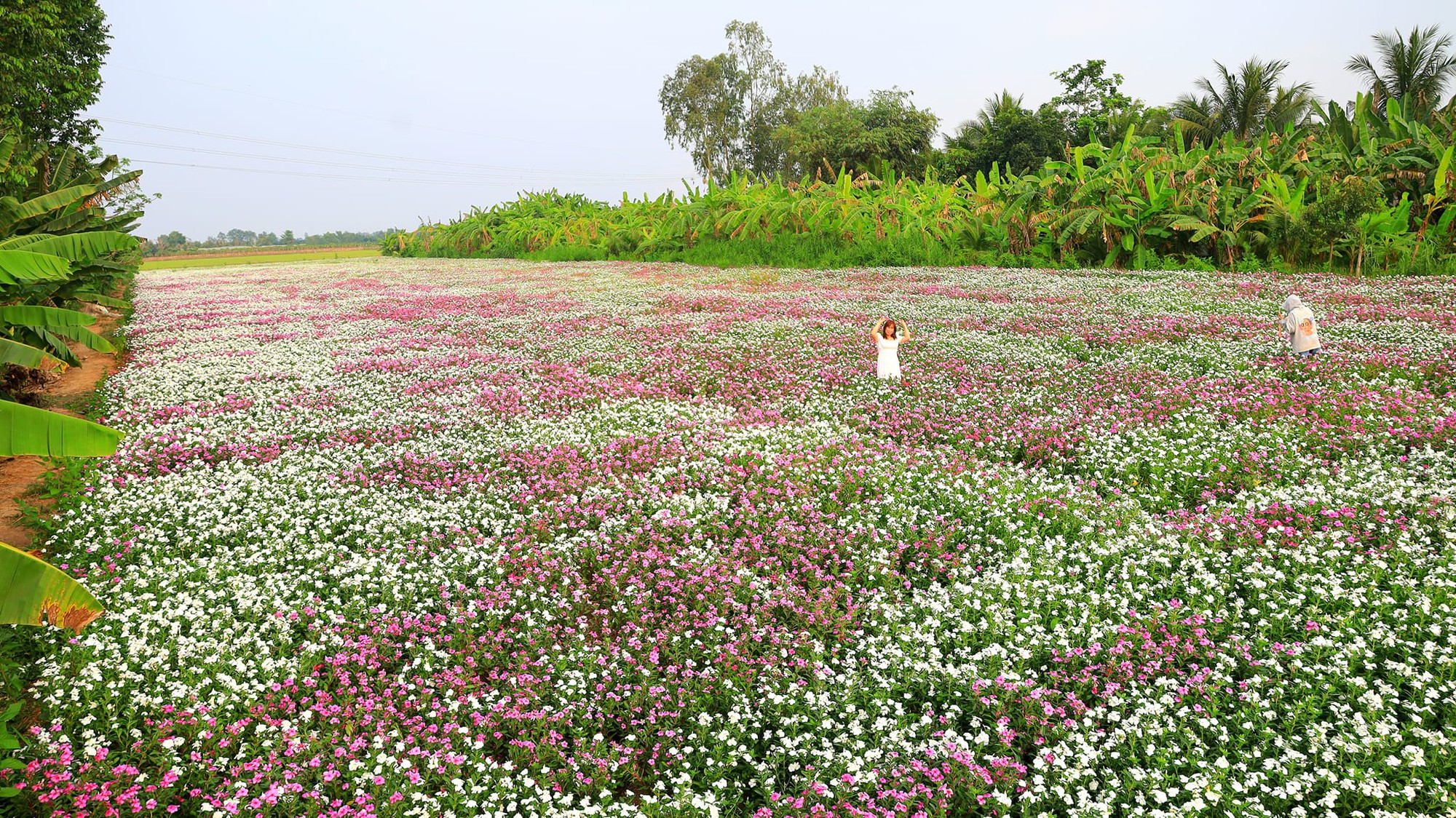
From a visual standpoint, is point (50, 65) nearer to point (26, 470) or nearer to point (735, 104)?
point (26, 470)

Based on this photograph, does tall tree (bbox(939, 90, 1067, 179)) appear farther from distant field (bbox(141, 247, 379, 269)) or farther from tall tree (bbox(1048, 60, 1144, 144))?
distant field (bbox(141, 247, 379, 269))

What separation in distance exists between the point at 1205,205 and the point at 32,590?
2748cm

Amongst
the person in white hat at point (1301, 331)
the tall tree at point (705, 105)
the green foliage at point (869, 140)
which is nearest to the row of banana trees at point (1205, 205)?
the person in white hat at point (1301, 331)

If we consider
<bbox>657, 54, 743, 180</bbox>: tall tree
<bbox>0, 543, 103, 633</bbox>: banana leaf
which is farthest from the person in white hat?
<bbox>657, 54, 743, 180</bbox>: tall tree

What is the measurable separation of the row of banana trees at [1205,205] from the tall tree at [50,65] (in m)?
25.4

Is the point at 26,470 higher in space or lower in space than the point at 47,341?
lower

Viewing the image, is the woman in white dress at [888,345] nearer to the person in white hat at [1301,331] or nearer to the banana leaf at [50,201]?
the person in white hat at [1301,331]

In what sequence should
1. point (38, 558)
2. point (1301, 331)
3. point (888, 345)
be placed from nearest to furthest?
point (38, 558)
point (1301, 331)
point (888, 345)

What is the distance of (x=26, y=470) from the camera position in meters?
9.59

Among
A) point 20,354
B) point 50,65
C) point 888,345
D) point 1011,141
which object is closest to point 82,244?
point 20,354

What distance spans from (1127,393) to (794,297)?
12.6m

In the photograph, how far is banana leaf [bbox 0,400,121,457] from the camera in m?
3.89

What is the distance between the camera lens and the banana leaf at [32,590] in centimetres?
352

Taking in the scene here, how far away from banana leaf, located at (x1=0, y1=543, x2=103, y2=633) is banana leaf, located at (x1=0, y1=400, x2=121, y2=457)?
0.54m
